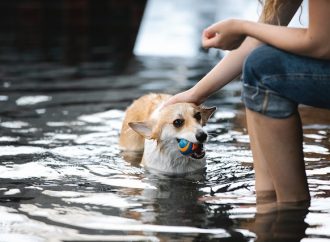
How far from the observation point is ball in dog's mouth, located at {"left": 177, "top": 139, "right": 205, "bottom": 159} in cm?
404

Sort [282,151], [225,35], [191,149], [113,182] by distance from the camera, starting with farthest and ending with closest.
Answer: [191,149]
[113,182]
[225,35]
[282,151]

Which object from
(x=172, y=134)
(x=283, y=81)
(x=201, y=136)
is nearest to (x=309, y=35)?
(x=283, y=81)

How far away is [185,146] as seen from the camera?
406cm

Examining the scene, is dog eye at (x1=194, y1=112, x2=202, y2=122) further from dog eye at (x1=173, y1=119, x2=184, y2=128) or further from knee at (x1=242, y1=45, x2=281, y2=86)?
knee at (x1=242, y1=45, x2=281, y2=86)

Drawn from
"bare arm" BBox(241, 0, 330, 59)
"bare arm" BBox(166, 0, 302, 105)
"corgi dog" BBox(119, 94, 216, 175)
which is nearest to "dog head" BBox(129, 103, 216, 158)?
"corgi dog" BBox(119, 94, 216, 175)

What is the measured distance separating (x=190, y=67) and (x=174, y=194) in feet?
15.8

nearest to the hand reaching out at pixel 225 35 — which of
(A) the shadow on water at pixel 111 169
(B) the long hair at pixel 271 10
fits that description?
(B) the long hair at pixel 271 10

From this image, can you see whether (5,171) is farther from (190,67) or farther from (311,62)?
(190,67)

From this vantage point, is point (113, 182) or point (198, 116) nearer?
point (113, 182)

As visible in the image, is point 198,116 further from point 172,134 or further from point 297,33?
point 297,33

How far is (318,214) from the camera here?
3.12 meters

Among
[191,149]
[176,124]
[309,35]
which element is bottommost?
[191,149]

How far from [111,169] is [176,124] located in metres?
0.45

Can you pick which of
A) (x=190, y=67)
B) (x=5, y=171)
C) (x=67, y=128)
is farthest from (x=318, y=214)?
(x=190, y=67)
